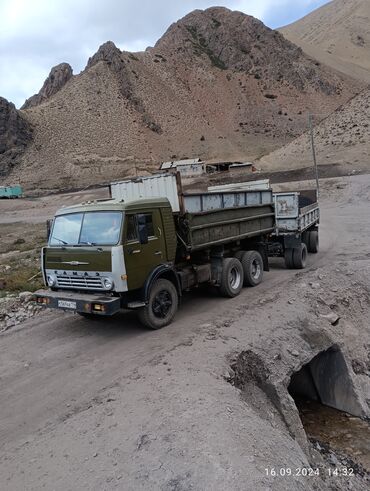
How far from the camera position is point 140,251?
784cm

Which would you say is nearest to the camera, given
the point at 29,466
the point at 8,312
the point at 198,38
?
the point at 29,466

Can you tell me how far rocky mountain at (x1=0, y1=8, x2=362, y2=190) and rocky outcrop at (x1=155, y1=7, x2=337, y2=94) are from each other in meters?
0.29

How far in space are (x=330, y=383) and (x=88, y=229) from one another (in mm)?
5723

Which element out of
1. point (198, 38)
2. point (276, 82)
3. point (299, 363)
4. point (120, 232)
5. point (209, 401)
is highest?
point (198, 38)

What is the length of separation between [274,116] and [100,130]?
134 ft

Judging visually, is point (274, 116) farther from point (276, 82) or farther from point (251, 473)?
point (251, 473)

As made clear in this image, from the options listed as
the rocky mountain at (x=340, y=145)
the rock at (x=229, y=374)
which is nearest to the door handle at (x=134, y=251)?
the rock at (x=229, y=374)

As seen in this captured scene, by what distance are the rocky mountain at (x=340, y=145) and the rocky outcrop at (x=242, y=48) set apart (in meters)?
57.4

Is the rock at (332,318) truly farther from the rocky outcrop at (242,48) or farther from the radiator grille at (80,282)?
the rocky outcrop at (242,48)

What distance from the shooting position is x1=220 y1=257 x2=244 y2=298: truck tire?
10109 millimetres

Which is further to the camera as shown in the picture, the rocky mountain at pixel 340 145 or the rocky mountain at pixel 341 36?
the rocky mountain at pixel 341 36

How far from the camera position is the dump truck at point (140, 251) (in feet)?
24.8

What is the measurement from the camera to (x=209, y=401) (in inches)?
214

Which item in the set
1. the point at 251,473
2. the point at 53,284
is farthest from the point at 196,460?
the point at 53,284
